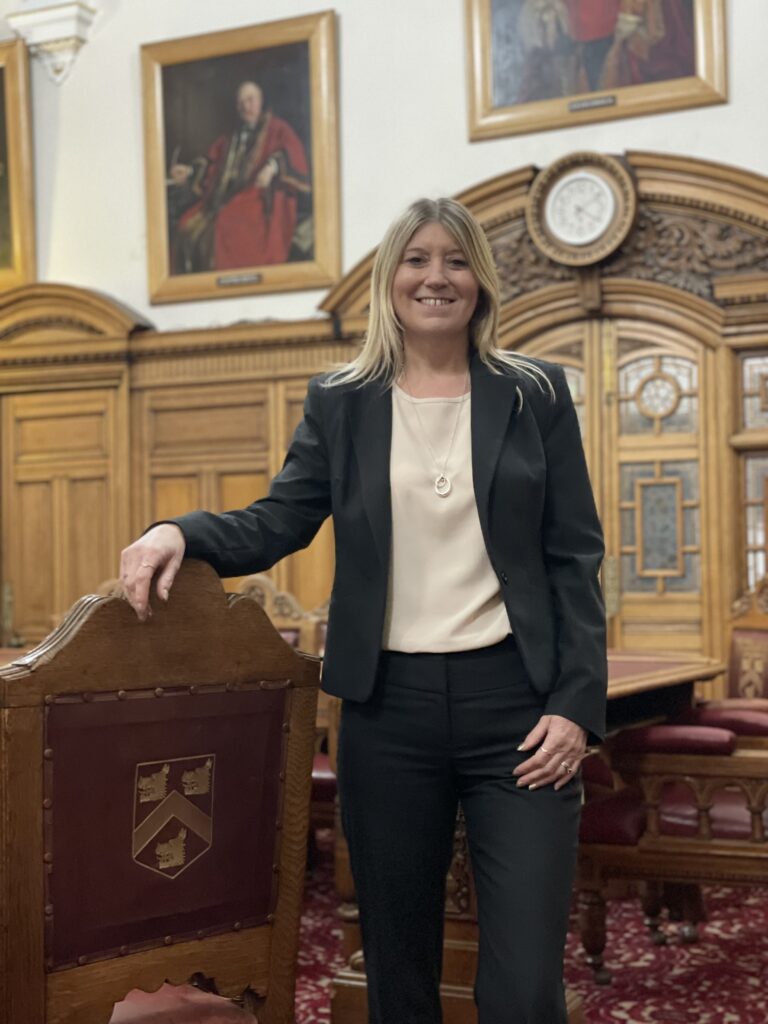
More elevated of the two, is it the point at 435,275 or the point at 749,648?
the point at 435,275

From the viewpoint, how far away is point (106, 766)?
2.07 meters

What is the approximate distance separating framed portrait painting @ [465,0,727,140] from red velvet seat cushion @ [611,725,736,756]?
16.3 feet

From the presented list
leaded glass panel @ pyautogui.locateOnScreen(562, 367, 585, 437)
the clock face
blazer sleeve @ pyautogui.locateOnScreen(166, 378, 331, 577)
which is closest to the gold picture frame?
the clock face

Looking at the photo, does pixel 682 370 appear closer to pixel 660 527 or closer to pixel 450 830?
pixel 660 527

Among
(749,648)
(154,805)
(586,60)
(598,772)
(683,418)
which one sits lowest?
Answer: (598,772)

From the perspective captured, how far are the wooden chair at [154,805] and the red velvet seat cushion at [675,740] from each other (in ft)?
6.10

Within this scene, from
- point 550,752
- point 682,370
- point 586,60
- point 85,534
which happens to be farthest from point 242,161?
point 550,752

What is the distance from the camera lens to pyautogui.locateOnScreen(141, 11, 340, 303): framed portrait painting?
8.88 meters

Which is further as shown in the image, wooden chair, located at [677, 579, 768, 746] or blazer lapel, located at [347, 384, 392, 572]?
wooden chair, located at [677, 579, 768, 746]

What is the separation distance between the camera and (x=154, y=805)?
6.98ft

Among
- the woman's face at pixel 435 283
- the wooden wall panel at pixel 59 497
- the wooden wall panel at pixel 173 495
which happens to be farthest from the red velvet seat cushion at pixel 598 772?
the wooden wall panel at pixel 59 497

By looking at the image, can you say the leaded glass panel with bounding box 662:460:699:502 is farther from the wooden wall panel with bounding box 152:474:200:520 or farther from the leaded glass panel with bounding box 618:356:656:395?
the wooden wall panel with bounding box 152:474:200:520

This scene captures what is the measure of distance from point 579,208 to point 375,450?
5844 millimetres

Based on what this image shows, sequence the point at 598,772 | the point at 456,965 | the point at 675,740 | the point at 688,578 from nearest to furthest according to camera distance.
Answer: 1. the point at 456,965
2. the point at 675,740
3. the point at 598,772
4. the point at 688,578
